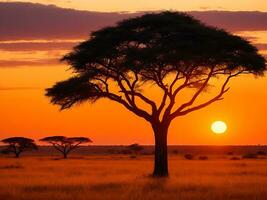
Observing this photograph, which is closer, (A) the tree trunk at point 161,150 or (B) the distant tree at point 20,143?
(A) the tree trunk at point 161,150

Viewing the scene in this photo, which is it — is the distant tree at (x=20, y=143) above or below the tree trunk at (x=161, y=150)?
above

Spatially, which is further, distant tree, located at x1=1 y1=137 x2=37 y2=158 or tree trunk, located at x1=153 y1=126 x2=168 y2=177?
distant tree, located at x1=1 y1=137 x2=37 y2=158

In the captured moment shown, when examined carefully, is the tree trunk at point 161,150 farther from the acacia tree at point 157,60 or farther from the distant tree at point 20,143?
the distant tree at point 20,143

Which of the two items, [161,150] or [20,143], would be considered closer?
[161,150]

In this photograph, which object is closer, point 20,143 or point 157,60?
point 157,60

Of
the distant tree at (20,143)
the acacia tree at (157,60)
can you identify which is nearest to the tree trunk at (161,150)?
the acacia tree at (157,60)

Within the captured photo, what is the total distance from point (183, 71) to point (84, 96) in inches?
215

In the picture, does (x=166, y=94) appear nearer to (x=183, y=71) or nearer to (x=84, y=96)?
(x=183, y=71)

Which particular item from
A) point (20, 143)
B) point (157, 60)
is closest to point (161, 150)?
point (157, 60)

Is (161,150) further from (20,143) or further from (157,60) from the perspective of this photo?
(20,143)

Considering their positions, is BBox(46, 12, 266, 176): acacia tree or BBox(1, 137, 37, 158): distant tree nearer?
BBox(46, 12, 266, 176): acacia tree

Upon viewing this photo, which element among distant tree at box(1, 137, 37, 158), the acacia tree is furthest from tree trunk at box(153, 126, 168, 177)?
distant tree at box(1, 137, 37, 158)

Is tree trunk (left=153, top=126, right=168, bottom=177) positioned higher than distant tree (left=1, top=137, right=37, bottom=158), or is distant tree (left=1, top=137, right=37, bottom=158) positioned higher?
distant tree (left=1, top=137, right=37, bottom=158)

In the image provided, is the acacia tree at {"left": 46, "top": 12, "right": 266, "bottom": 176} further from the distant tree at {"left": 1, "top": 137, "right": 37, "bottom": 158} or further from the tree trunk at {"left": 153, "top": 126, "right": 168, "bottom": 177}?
the distant tree at {"left": 1, "top": 137, "right": 37, "bottom": 158}
